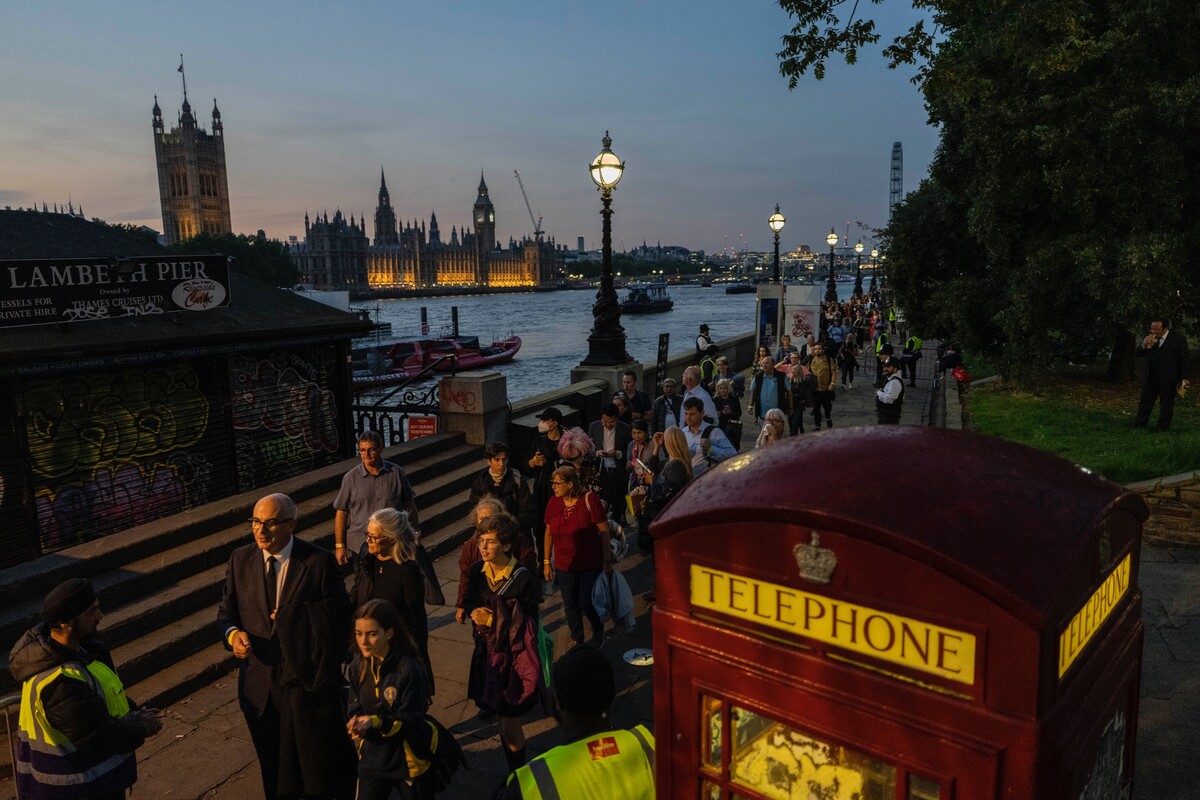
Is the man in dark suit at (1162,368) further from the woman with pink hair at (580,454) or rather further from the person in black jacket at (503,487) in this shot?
the person in black jacket at (503,487)

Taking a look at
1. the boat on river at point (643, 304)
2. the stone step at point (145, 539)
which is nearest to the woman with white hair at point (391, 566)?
the stone step at point (145, 539)

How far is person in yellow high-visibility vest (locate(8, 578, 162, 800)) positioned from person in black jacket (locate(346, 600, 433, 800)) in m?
0.99

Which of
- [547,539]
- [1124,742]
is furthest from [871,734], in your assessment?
[547,539]

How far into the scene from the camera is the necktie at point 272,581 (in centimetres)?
429

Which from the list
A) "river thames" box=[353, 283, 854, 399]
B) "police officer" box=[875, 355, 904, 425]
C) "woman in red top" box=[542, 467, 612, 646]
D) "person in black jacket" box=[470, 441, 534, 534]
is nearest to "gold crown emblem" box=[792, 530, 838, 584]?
"woman in red top" box=[542, 467, 612, 646]

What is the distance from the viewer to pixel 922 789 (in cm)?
200

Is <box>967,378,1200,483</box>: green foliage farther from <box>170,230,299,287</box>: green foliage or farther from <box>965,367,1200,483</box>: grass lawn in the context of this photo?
<box>170,230,299,287</box>: green foliage

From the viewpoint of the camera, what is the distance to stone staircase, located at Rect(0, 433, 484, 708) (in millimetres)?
6094

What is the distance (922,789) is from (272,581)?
3412 millimetres

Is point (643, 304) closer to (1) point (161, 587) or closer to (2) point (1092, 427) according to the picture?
(2) point (1092, 427)

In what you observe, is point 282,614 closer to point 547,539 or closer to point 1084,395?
point 547,539

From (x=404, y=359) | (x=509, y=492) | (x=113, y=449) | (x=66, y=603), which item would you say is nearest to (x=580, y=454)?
(x=509, y=492)

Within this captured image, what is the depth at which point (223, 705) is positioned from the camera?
6055 millimetres

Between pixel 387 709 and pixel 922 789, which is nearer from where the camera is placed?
pixel 922 789
